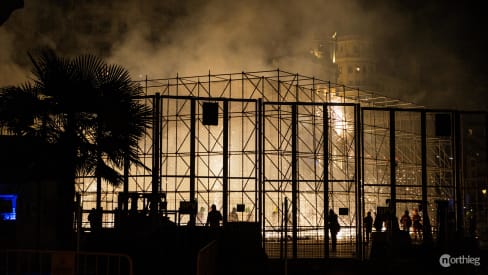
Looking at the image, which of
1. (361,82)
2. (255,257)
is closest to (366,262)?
(255,257)

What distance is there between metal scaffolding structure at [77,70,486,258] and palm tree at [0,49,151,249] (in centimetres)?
507

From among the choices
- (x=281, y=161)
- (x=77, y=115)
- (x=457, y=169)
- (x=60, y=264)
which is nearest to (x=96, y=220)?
(x=77, y=115)

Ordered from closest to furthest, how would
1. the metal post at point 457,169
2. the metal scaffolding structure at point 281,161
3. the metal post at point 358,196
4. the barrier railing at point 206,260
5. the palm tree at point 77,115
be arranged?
1. the barrier railing at point 206,260
2. the palm tree at point 77,115
3. the metal post at point 358,196
4. the metal scaffolding structure at point 281,161
5. the metal post at point 457,169

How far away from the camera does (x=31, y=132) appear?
13.4m

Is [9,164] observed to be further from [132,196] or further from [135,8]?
[135,8]

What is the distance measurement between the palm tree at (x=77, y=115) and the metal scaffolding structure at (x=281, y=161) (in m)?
5.07

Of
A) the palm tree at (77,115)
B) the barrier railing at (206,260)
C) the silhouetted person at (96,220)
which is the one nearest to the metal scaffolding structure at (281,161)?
the silhouetted person at (96,220)

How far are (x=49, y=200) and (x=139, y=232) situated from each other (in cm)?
219

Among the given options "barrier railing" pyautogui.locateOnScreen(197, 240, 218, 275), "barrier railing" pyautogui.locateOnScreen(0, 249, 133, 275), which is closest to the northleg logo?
"barrier railing" pyautogui.locateOnScreen(197, 240, 218, 275)

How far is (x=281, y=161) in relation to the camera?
29.0 metres

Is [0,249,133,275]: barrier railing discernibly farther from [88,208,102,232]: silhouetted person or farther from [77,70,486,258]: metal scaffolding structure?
[77,70,486,258]: metal scaffolding structure

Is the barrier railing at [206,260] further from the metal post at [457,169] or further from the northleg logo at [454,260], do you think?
the metal post at [457,169]

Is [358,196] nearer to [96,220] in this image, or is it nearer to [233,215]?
[233,215]

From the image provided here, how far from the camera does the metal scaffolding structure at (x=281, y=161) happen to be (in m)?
21.9
